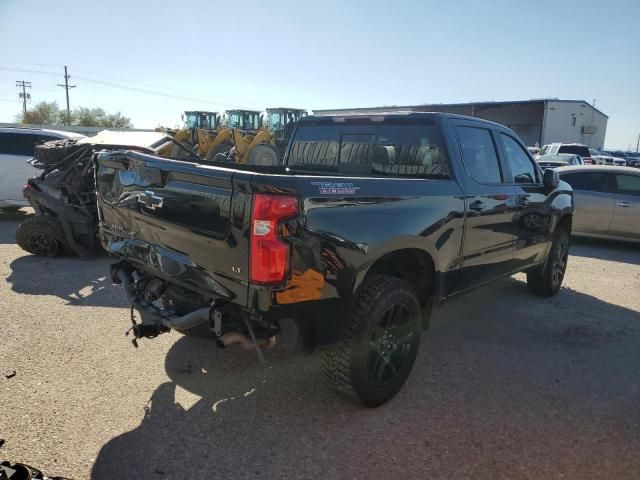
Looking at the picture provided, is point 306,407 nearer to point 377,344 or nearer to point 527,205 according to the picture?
point 377,344

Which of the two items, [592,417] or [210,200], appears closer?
[210,200]

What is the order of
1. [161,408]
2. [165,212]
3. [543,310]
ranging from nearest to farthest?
[165,212] < [161,408] < [543,310]

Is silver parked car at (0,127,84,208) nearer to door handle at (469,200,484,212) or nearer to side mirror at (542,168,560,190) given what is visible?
door handle at (469,200,484,212)

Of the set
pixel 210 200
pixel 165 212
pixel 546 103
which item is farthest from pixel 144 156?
pixel 546 103

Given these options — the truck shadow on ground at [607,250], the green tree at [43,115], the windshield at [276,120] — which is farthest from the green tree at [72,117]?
the truck shadow on ground at [607,250]

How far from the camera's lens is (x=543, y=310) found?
→ 543 cm

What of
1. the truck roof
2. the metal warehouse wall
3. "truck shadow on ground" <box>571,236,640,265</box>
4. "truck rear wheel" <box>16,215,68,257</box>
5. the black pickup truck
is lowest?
"truck shadow on ground" <box>571,236,640,265</box>

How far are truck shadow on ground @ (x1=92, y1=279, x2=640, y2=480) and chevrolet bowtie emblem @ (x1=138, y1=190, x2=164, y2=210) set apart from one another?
1312 mm

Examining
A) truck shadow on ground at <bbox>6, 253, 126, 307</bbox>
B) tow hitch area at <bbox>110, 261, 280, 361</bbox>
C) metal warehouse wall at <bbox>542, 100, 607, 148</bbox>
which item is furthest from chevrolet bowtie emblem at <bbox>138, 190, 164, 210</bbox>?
metal warehouse wall at <bbox>542, 100, 607, 148</bbox>

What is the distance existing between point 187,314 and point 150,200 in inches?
30.0

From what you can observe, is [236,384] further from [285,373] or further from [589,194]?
[589,194]

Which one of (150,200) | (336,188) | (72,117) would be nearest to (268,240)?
(336,188)

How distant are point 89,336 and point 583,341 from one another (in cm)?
452

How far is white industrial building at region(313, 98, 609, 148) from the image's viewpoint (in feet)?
124
